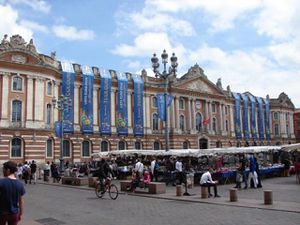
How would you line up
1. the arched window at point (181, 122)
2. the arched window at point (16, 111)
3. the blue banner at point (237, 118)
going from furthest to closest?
the blue banner at point (237, 118) < the arched window at point (181, 122) < the arched window at point (16, 111)

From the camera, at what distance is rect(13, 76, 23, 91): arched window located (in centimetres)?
4444

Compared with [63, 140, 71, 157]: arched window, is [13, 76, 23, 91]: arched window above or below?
above

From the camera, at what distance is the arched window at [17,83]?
146ft

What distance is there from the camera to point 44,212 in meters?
14.5

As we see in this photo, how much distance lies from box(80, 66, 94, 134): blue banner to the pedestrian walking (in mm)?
42914

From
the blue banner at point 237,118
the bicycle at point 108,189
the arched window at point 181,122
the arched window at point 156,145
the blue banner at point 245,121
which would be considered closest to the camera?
the bicycle at point 108,189

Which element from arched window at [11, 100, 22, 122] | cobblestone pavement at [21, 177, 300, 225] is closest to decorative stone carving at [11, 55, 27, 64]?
arched window at [11, 100, 22, 122]

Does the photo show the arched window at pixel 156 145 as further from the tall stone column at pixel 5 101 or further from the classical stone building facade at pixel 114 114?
the tall stone column at pixel 5 101

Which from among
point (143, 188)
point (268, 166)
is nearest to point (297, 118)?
point (268, 166)

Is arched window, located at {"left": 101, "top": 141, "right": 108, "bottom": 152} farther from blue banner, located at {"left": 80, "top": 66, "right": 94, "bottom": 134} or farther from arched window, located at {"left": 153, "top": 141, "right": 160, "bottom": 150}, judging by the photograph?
arched window, located at {"left": 153, "top": 141, "right": 160, "bottom": 150}

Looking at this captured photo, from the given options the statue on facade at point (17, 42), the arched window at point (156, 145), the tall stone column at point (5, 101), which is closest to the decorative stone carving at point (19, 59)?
the statue on facade at point (17, 42)

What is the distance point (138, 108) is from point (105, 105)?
5.42 metres

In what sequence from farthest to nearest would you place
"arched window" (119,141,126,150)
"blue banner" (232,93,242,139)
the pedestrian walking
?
"blue banner" (232,93,242,139), "arched window" (119,141,126,150), the pedestrian walking

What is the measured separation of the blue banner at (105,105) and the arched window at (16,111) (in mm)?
10931
